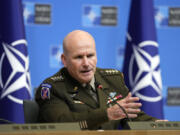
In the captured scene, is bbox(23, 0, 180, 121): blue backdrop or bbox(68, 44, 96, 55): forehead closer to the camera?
bbox(68, 44, 96, 55): forehead

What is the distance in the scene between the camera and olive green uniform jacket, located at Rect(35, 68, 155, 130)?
97.2 inches

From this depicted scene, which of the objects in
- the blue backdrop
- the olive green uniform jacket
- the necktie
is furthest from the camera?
the blue backdrop

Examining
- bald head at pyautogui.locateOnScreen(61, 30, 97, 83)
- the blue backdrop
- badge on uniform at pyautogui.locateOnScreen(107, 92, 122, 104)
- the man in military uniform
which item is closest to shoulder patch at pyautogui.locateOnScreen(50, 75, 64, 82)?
the man in military uniform

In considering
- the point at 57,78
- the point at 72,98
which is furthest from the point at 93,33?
the point at 72,98

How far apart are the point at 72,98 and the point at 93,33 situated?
2.26 meters

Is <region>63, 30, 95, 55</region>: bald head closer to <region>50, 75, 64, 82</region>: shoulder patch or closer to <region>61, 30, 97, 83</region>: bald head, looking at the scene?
<region>61, 30, 97, 83</region>: bald head

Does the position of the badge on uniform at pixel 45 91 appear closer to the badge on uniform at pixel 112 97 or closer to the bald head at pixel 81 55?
the bald head at pixel 81 55

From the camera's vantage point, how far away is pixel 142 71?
4.36 metres

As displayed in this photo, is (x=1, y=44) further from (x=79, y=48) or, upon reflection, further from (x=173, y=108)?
(x=173, y=108)

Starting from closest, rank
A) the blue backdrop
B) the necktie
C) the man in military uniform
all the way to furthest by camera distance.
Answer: the man in military uniform → the necktie → the blue backdrop

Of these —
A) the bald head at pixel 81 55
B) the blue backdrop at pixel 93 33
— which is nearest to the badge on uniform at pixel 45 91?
the bald head at pixel 81 55

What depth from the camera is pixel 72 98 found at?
8.71ft

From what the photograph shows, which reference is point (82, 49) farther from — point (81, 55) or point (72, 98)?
point (72, 98)

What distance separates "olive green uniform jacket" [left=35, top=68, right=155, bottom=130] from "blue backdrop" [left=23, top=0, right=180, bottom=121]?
74.1 inches
